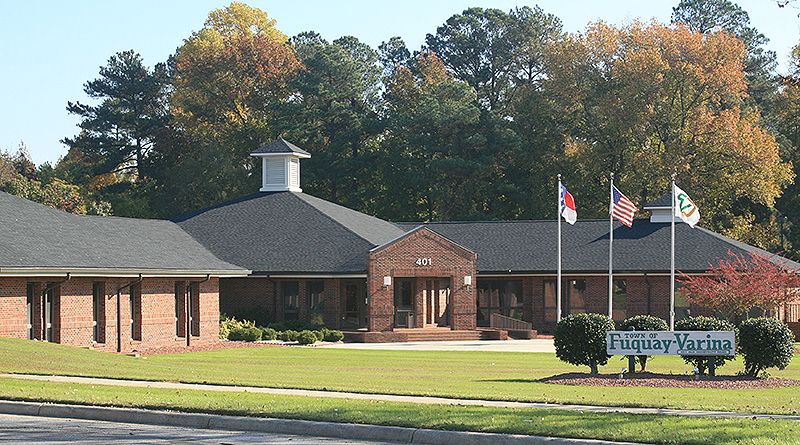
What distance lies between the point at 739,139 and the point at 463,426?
5901 centimetres

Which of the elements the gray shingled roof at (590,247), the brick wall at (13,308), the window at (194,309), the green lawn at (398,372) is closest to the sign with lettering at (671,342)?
the green lawn at (398,372)

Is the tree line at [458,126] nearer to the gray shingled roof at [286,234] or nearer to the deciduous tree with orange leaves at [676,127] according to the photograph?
the deciduous tree with orange leaves at [676,127]

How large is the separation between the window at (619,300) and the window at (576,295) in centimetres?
143

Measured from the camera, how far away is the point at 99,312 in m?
41.7

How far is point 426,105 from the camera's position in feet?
264

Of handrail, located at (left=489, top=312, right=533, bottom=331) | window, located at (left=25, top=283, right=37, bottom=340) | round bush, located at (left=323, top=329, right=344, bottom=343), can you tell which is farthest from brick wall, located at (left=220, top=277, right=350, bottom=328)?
window, located at (left=25, top=283, right=37, bottom=340)

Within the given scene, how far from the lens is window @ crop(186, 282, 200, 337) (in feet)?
155

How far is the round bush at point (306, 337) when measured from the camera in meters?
48.6

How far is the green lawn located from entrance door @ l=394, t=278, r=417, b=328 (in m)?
12.5

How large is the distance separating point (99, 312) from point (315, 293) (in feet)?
51.9

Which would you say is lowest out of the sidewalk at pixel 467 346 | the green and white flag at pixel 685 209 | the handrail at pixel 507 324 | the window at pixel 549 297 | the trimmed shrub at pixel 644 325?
the sidewalk at pixel 467 346

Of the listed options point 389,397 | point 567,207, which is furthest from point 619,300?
point 389,397

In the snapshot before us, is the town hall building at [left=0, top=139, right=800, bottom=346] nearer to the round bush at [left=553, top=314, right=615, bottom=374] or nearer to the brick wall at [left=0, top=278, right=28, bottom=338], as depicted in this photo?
the brick wall at [left=0, top=278, right=28, bottom=338]

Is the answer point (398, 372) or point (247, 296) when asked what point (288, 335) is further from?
point (398, 372)
